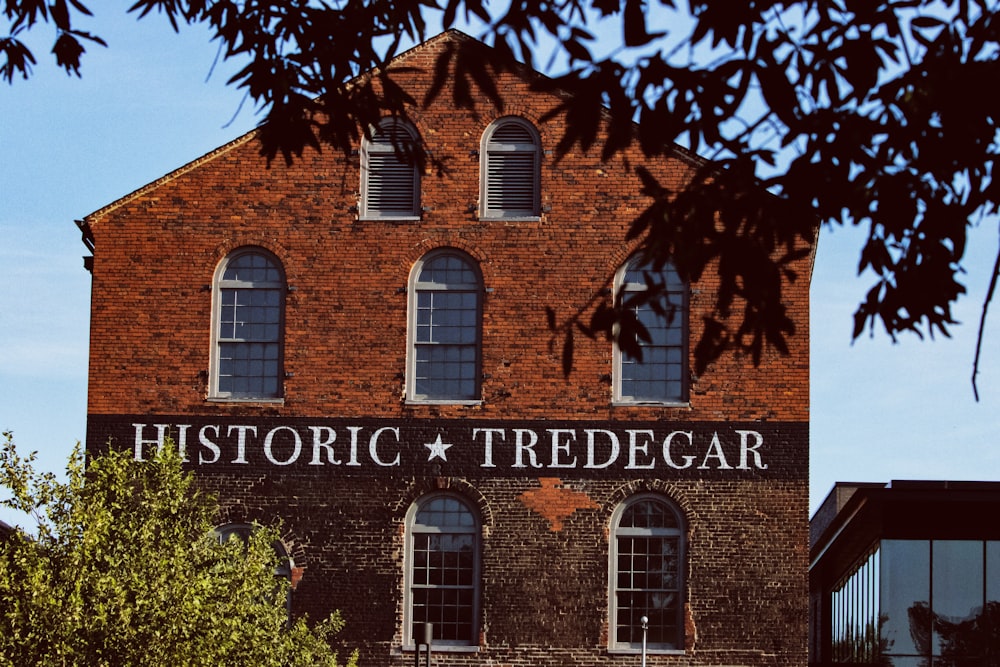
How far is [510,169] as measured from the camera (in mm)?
26562

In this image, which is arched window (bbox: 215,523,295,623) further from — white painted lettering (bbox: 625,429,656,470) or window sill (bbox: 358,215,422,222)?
white painted lettering (bbox: 625,429,656,470)

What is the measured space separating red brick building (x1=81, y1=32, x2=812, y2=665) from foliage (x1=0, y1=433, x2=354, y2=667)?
3201mm

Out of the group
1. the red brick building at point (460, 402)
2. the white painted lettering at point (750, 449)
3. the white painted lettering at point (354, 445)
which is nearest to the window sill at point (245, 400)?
the red brick building at point (460, 402)

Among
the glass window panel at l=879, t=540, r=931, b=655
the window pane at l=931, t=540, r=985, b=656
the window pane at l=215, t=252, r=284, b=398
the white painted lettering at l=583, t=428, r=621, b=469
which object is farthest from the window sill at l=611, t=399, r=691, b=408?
the window pane at l=931, t=540, r=985, b=656

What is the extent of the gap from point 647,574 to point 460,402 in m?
3.95

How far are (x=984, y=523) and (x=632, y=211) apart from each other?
31.2ft

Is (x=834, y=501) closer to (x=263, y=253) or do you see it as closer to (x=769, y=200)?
(x=263, y=253)

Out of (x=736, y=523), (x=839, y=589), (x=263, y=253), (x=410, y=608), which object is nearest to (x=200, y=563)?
(x=410, y=608)

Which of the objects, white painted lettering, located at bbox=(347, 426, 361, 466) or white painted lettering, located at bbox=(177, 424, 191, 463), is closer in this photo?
white painted lettering, located at bbox=(347, 426, 361, 466)

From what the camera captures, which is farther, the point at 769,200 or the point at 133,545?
the point at 133,545

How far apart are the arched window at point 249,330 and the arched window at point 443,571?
10.5ft

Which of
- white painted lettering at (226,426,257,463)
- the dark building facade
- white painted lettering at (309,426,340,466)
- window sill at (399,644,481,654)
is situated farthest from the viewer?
the dark building facade

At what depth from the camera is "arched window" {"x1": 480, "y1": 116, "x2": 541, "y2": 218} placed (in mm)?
26422

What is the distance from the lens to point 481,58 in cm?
768
